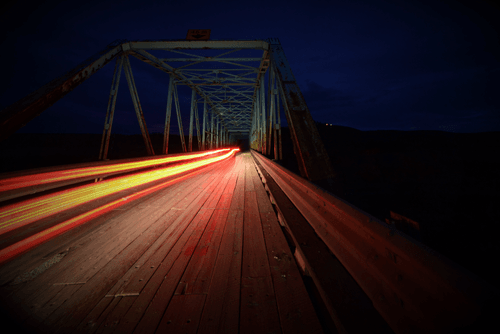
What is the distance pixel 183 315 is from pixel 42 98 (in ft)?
20.1

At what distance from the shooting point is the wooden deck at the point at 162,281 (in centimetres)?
125

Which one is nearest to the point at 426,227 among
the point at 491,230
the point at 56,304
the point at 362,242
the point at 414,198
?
the point at 491,230

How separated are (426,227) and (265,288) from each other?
31.4ft

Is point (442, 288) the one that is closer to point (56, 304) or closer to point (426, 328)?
point (426, 328)

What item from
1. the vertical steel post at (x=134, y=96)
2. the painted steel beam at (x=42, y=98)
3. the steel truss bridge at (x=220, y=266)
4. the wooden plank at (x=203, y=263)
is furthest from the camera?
the vertical steel post at (x=134, y=96)

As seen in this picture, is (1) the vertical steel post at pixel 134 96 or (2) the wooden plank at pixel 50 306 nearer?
(2) the wooden plank at pixel 50 306

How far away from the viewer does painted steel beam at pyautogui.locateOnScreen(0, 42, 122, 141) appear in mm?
3640

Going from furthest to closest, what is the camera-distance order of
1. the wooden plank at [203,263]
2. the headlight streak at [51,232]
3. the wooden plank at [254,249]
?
the headlight streak at [51,232] → the wooden plank at [254,249] → the wooden plank at [203,263]

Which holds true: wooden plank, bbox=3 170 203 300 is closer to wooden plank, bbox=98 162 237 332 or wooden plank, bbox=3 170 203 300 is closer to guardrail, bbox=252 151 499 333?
wooden plank, bbox=98 162 237 332

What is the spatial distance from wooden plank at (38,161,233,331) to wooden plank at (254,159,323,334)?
1.50 m

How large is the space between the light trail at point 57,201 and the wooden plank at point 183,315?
2546 millimetres

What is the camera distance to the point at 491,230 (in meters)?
7.27

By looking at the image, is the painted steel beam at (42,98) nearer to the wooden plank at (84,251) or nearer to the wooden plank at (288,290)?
the wooden plank at (84,251)

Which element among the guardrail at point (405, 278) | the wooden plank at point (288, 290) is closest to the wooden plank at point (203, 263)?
the wooden plank at point (288, 290)
